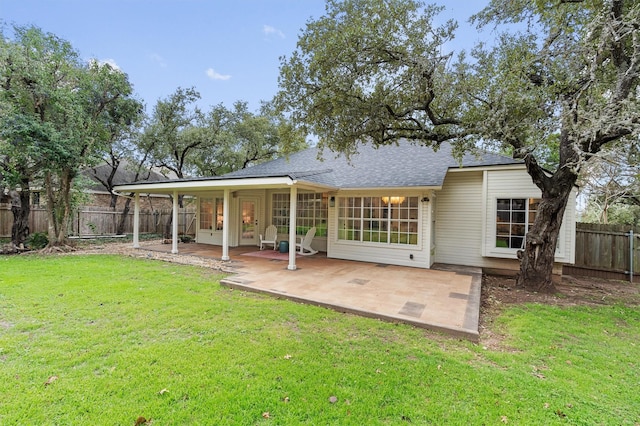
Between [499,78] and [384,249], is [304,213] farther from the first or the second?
[499,78]

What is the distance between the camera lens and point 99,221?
14609mm

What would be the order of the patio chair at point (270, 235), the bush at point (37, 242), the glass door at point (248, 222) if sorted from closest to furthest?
the bush at point (37, 242), the patio chair at point (270, 235), the glass door at point (248, 222)

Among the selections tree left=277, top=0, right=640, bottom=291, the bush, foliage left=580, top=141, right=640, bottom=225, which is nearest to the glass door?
tree left=277, top=0, right=640, bottom=291

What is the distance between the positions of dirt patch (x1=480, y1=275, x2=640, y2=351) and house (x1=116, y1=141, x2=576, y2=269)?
881 millimetres

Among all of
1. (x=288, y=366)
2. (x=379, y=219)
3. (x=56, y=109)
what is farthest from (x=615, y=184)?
(x=56, y=109)

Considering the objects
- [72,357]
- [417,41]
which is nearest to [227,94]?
[417,41]

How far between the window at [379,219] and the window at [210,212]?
541 cm

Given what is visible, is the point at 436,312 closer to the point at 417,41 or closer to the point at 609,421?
the point at 609,421

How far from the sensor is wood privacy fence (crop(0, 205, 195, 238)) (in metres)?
12.7

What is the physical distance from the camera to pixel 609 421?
2393 millimetres

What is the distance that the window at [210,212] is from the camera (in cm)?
1204

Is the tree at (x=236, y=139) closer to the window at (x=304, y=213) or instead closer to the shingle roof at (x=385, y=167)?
the shingle roof at (x=385, y=167)

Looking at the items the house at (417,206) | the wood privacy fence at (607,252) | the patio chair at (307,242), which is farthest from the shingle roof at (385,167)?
the wood privacy fence at (607,252)

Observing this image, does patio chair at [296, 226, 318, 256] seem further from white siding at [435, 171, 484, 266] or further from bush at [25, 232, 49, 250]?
bush at [25, 232, 49, 250]
